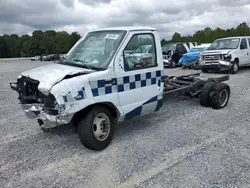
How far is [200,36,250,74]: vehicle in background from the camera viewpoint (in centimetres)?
1349

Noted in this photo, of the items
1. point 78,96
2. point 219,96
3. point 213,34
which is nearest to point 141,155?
point 78,96

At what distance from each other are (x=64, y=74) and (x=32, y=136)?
6.11 feet

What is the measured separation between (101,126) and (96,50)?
140 cm

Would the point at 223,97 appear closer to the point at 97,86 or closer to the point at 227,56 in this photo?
the point at 97,86

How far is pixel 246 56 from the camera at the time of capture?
14.5 meters

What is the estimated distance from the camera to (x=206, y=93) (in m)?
6.67

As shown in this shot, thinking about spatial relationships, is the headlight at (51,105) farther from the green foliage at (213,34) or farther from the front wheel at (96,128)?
the green foliage at (213,34)

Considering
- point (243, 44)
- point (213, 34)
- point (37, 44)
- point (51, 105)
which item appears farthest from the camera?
point (37, 44)

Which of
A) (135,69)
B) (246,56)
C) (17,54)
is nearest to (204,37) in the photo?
(246,56)

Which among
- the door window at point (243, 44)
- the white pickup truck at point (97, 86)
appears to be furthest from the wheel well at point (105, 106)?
the door window at point (243, 44)

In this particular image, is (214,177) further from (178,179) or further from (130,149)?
(130,149)

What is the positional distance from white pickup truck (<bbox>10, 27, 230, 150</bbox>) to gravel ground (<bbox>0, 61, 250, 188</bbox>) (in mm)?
458

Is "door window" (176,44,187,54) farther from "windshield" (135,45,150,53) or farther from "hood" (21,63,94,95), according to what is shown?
"hood" (21,63,94,95)

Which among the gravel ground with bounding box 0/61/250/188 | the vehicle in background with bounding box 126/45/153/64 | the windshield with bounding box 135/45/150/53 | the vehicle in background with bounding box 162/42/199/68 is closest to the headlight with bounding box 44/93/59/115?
the gravel ground with bounding box 0/61/250/188
